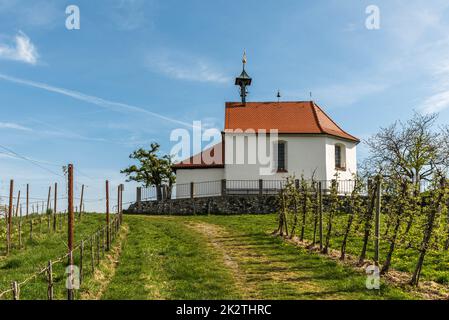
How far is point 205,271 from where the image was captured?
12.5 meters

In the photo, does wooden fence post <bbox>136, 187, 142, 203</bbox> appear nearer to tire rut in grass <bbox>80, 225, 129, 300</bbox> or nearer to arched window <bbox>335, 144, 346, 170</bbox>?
tire rut in grass <bbox>80, 225, 129, 300</bbox>

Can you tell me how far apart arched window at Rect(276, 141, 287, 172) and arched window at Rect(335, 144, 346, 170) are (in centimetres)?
439

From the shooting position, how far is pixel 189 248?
16359 mm

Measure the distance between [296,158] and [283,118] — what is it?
3.69m

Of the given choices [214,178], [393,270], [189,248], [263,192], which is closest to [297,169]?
[263,192]

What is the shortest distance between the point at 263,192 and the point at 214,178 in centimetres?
411

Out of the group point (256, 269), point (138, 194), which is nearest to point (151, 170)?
point (138, 194)

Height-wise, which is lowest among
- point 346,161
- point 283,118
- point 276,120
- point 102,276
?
point 102,276

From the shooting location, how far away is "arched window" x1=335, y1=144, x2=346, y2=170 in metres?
33.8

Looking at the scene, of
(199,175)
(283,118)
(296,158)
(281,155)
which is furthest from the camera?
(283,118)

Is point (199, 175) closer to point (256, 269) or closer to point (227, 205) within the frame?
point (227, 205)

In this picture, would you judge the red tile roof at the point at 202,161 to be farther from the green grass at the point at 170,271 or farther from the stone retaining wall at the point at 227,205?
the green grass at the point at 170,271

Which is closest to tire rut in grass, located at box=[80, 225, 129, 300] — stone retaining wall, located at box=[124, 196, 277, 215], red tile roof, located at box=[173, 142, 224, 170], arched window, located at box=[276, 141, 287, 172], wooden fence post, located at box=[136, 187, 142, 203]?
stone retaining wall, located at box=[124, 196, 277, 215]
